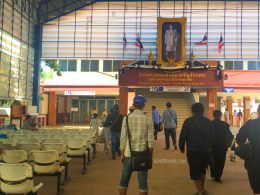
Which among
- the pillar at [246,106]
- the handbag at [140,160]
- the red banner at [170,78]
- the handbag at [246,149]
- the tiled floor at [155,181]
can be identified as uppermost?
the red banner at [170,78]

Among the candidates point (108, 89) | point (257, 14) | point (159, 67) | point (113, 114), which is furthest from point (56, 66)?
point (113, 114)

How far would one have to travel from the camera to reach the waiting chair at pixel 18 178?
17.4 feet

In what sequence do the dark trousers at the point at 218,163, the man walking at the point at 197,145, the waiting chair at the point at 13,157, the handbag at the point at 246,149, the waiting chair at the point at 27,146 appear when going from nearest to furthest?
the handbag at the point at 246,149 < the man walking at the point at 197,145 < the waiting chair at the point at 13,157 < the waiting chair at the point at 27,146 < the dark trousers at the point at 218,163

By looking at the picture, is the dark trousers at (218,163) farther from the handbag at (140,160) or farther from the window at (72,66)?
the window at (72,66)

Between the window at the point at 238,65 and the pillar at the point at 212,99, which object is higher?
the window at the point at 238,65

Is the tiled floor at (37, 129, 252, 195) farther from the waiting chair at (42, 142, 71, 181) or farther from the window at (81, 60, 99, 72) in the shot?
the window at (81, 60, 99, 72)

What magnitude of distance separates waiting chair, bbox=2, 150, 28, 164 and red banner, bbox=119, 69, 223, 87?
57.2 feet

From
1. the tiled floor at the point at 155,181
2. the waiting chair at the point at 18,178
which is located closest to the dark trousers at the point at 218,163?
the tiled floor at the point at 155,181

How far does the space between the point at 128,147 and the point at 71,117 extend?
112 ft

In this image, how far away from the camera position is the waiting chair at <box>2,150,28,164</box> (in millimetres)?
6973

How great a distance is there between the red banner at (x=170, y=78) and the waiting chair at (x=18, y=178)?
62.4ft

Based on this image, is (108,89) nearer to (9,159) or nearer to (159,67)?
(159,67)

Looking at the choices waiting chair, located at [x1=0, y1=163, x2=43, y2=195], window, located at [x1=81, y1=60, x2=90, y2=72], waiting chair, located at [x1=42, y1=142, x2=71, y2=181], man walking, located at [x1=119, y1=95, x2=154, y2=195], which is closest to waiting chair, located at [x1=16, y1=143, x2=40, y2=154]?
waiting chair, located at [x1=42, y1=142, x2=71, y2=181]

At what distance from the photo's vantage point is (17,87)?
21.8m
